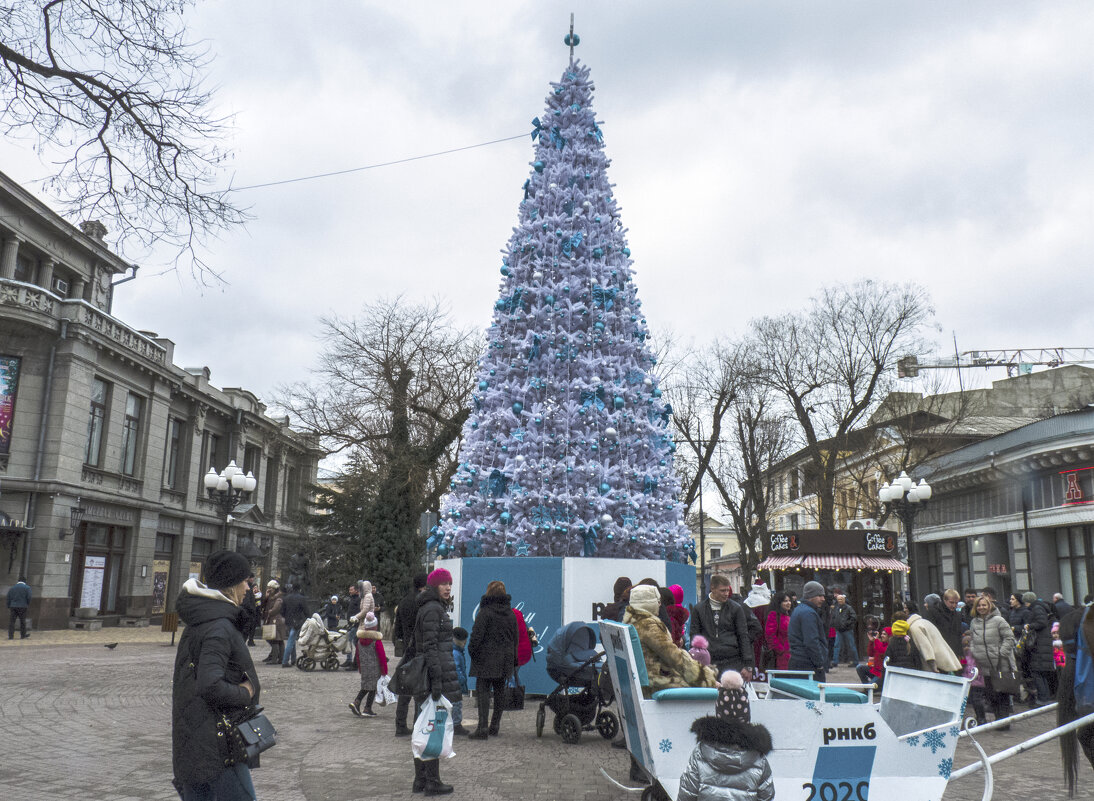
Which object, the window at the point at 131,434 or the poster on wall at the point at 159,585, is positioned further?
the poster on wall at the point at 159,585

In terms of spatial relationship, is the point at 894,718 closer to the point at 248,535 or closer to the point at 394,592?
the point at 394,592

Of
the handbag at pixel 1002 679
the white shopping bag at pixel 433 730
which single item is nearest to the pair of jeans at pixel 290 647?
the white shopping bag at pixel 433 730

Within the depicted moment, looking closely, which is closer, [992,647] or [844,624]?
[992,647]

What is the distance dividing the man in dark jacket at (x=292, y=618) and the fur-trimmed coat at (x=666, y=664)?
44.2 ft

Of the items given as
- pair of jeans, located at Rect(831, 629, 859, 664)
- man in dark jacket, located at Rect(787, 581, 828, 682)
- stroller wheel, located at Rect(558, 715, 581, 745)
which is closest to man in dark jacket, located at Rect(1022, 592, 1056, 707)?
man in dark jacket, located at Rect(787, 581, 828, 682)

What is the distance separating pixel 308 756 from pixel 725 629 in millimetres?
4241

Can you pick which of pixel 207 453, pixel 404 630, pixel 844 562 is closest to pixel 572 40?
pixel 404 630

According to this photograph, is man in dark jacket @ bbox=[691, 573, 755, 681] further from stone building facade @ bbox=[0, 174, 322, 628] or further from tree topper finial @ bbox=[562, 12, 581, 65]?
stone building facade @ bbox=[0, 174, 322, 628]

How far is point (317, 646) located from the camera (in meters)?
17.2

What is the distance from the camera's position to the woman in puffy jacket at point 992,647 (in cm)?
1034

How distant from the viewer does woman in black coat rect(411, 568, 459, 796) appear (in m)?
6.53

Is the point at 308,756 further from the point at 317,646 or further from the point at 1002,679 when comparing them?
the point at 317,646

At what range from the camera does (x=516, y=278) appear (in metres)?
13.3

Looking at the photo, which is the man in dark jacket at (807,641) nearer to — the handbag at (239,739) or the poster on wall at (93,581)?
the handbag at (239,739)
